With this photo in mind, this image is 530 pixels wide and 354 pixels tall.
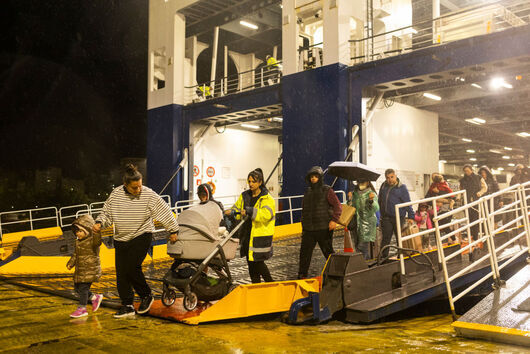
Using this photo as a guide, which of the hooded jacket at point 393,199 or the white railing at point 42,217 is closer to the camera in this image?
the hooded jacket at point 393,199

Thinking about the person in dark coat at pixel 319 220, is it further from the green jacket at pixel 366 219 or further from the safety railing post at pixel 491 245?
the safety railing post at pixel 491 245

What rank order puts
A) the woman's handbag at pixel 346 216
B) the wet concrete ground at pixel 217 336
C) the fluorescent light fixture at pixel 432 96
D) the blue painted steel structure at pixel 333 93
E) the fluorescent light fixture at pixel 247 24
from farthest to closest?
the fluorescent light fixture at pixel 247 24 → the fluorescent light fixture at pixel 432 96 → the blue painted steel structure at pixel 333 93 → the woman's handbag at pixel 346 216 → the wet concrete ground at pixel 217 336

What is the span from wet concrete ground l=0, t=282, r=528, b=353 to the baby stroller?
48 centimetres

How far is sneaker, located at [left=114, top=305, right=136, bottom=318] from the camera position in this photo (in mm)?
5345

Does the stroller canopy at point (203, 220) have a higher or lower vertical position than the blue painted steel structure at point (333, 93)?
lower

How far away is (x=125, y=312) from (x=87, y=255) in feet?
2.76

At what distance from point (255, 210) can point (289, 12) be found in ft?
40.1

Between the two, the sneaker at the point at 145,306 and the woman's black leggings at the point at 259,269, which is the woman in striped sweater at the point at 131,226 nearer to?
the sneaker at the point at 145,306

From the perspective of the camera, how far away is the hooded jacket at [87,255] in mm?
5590

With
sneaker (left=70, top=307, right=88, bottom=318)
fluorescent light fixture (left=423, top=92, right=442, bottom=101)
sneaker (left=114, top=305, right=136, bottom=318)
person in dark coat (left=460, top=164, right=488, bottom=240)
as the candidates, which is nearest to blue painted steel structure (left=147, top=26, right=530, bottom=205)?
fluorescent light fixture (left=423, top=92, right=442, bottom=101)

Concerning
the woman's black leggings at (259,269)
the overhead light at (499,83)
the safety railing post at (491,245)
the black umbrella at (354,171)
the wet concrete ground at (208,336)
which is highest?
the overhead light at (499,83)

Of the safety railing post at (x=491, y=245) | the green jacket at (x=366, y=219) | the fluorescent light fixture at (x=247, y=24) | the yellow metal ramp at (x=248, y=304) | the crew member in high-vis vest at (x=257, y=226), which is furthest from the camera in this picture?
the fluorescent light fixture at (x=247, y=24)

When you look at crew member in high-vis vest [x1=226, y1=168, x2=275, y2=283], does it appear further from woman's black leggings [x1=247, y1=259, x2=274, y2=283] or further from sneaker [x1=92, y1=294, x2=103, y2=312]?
sneaker [x1=92, y1=294, x2=103, y2=312]

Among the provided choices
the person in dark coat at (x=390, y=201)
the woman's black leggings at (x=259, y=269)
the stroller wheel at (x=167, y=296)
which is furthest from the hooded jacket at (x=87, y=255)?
the person in dark coat at (x=390, y=201)
